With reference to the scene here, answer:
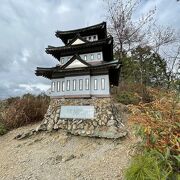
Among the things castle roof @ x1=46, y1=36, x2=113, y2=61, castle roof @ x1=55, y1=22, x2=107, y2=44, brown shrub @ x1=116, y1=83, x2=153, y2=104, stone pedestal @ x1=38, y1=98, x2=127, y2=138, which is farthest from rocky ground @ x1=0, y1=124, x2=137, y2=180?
castle roof @ x1=55, y1=22, x2=107, y2=44

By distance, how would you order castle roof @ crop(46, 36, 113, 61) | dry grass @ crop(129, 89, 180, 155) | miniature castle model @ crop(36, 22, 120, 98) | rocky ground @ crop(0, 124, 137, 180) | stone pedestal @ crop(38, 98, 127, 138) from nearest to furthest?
dry grass @ crop(129, 89, 180, 155) → rocky ground @ crop(0, 124, 137, 180) → stone pedestal @ crop(38, 98, 127, 138) → miniature castle model @ crop(36, 22, 120, 98) → castle roof @ crop(46, 36, 113, 61)

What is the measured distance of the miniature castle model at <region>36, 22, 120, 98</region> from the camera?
7637 mm

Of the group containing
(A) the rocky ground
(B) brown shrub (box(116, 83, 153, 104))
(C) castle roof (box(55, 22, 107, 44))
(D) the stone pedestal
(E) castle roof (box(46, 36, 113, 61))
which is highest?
(C) castle roof (box(55, 22, 107, 44))

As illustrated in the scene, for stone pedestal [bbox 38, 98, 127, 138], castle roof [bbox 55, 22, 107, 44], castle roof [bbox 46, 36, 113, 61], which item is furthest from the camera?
castle roof [bbox 55, 22, 107, 44]

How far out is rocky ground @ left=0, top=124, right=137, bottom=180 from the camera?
4.87 metres

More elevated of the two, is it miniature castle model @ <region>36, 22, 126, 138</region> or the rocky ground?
miniature castle model @ <region>36, 22, 126, 138</region>

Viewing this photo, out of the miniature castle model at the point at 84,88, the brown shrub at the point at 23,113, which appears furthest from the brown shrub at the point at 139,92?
the brown shrub at the point at 23,113

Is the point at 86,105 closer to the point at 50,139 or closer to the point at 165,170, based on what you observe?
the point at 50,139

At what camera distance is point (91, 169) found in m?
4.98

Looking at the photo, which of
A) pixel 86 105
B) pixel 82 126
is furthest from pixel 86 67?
pixel 82 126

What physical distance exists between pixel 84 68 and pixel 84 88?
79 centimetres

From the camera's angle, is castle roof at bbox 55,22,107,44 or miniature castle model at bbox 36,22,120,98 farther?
castle roof at bbox 55,22,107,44

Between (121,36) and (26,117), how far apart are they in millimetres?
11365

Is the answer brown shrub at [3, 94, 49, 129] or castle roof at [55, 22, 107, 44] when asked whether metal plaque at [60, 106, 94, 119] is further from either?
castle roof at [55, 22, 107, 44]
